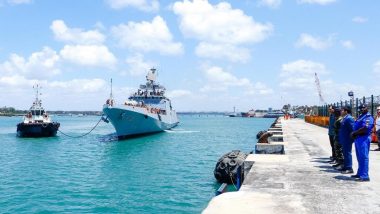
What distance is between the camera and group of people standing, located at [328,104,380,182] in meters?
8.14

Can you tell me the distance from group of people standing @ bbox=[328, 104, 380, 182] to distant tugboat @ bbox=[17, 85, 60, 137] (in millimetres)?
40451

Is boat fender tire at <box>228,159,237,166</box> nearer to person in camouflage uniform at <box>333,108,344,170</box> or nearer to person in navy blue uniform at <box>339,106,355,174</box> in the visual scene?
person in camouflage uniform at <box>333,108,344,170</box>

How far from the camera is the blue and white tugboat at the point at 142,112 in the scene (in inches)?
1670

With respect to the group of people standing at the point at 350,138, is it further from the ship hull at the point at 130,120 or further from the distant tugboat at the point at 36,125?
the distant tugboat at the point at 36,125

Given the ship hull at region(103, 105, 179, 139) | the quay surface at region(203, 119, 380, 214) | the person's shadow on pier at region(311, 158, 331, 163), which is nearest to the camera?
the quay surface at region(203, 119, 380, 214)

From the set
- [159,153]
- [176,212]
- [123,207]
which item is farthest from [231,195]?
[159,153]

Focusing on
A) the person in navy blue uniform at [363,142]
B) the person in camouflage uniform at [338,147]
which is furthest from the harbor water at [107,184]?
the person in navy blue uniform at [363,142]

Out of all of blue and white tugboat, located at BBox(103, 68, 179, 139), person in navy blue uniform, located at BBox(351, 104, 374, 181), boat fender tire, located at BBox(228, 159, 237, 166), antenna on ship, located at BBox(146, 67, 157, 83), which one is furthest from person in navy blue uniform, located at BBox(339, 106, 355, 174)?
antenna on ship, located at BBox(146, 67, 157, 83)

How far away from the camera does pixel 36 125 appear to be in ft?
149

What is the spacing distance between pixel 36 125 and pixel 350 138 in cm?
4227

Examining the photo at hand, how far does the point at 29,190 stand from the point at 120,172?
18.5ft

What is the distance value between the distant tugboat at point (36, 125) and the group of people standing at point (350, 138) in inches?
1593

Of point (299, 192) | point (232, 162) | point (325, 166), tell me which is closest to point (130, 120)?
point (232, 162)

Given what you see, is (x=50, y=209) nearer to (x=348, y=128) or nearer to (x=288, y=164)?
(x=288, y=164)
